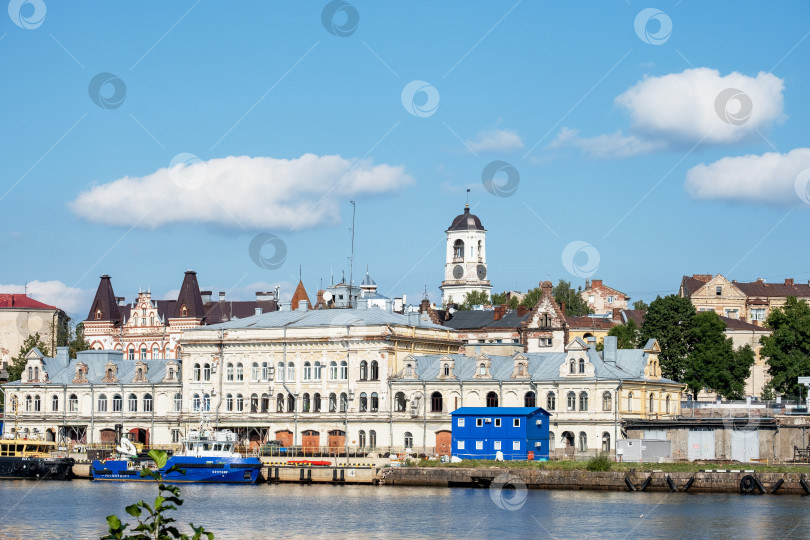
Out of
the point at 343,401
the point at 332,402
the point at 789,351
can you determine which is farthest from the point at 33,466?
the point at 789,351

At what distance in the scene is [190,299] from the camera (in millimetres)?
156125

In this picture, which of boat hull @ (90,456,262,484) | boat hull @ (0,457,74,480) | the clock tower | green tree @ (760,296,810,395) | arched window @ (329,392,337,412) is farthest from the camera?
the clock tower

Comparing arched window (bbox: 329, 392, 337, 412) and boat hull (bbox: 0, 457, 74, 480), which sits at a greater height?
arched window (bbox: 329, 392, 337, 412)

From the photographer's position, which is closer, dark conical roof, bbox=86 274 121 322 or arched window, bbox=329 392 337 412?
arched window, bbox=329 392 337 412

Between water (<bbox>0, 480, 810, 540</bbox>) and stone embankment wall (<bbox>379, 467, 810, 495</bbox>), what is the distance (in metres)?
1.87

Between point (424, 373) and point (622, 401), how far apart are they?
15491mm

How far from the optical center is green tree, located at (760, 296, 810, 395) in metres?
103

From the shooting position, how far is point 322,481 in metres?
86.1

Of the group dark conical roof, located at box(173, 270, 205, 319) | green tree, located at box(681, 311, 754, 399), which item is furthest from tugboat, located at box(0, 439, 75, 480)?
dark conical roof, located at box(173, 270, 205, 319)

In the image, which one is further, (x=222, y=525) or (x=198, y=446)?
(x=198, y=446)

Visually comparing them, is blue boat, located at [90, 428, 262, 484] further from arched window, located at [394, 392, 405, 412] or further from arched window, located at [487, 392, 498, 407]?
arched window, located at [487, 392, 498, 407]

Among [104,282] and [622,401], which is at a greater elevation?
[104,282]

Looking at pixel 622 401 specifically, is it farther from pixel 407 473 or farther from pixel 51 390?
pixel 51 390

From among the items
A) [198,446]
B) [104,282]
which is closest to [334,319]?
[198,446]
